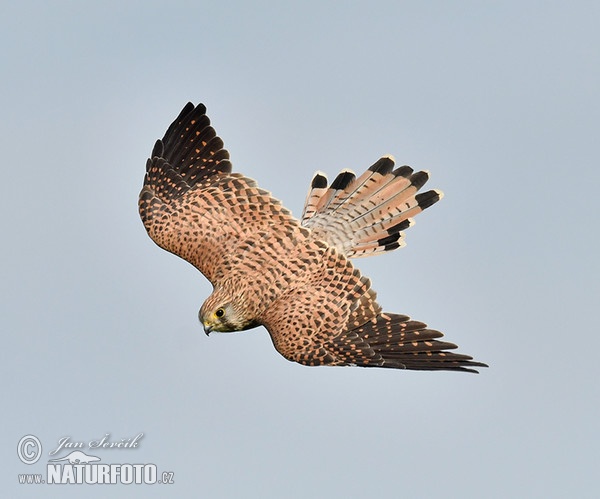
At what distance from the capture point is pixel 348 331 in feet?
62.5

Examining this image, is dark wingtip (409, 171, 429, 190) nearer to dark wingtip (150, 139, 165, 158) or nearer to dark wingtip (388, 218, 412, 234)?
dark wingtip (388, 218, 412, 234)

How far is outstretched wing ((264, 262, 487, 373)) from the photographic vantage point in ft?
61.2

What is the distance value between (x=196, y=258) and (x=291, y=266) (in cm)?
159

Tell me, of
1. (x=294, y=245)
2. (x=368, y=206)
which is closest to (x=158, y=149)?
(x=294, y=245)

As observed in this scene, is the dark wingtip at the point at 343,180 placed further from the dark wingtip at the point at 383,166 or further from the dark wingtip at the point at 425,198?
the dark wingtip at the point at 425,198

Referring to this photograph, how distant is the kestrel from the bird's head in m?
0.01

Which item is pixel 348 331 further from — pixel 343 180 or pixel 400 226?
pixel 343 180

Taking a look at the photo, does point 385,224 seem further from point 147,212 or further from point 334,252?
point 147,212

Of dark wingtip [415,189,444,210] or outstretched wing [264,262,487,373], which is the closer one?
outstretched wing [264,262,487,373]

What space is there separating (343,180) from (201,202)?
7.21 ft

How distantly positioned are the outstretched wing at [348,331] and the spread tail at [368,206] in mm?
581

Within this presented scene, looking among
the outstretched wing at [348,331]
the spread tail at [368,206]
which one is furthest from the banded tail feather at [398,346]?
the spread tail at [368,206]

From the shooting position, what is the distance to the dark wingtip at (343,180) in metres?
19.9

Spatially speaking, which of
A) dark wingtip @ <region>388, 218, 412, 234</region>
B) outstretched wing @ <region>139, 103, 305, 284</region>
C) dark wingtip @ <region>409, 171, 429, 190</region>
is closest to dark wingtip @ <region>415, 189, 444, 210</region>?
dark wingtip @ <region>409, 171, 429, 190</region>
